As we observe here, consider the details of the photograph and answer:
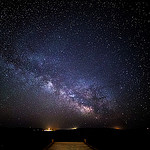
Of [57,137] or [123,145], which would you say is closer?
[123,145]

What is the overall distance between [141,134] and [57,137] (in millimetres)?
15909

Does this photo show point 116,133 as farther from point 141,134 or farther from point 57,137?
point 57,137

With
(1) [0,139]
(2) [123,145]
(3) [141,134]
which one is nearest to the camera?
(1) [0,139]

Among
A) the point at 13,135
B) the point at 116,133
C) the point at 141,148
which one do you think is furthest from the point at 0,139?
the point at 116,133

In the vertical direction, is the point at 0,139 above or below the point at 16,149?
Result: above

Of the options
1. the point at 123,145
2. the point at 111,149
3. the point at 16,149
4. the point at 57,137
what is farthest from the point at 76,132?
the point at 16,149

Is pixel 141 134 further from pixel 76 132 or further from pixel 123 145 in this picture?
pixel 76 132

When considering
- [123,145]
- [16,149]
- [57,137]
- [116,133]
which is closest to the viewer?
[16,149]

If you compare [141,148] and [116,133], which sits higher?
[116,133]

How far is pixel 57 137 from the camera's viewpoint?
61.8 ft

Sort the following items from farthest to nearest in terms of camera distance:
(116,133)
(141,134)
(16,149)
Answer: (116,133) < (141,134) < (16,149)

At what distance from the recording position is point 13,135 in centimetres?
449

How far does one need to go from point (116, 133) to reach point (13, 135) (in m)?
4.36

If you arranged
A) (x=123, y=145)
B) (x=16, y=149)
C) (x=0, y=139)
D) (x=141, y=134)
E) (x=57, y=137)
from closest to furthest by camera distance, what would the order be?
(x=0, y=139) → (x=16, y=149) → (x=141, y=134) → (x=123, y=145) → (x=57, y=137)
